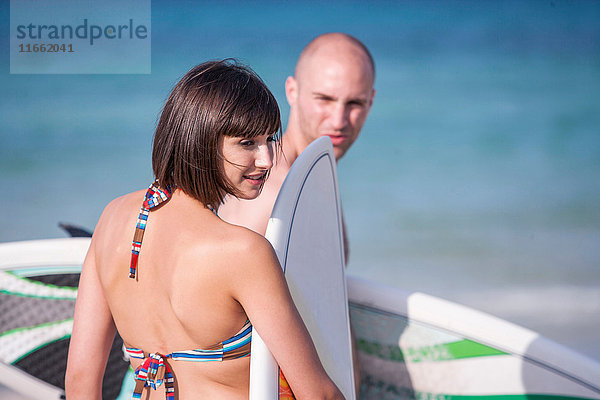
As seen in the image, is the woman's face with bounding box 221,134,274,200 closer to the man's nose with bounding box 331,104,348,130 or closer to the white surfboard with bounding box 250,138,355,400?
the white surfboard with bounding box 250,138,355,400

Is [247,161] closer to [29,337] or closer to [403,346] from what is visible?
[403,346]

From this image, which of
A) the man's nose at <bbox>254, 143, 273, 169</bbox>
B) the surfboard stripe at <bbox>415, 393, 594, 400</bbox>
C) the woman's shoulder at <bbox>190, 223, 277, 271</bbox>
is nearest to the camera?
the woman's shoulder at <bbox>190, 223, 277, 271</bbox>

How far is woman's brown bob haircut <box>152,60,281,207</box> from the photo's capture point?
89 centimetres

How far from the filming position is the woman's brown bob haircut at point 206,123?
0.89 metres

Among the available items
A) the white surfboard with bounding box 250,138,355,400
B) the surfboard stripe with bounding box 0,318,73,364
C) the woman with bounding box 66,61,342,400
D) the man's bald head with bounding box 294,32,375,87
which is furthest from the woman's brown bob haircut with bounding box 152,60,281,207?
the surfboard stripe with bounding box 0,318,73,364

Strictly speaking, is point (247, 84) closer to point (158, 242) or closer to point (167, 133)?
point (167, 133)

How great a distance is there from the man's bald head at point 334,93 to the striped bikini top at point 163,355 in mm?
1138

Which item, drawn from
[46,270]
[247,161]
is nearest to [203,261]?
[247,161]

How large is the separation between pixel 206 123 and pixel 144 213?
167 mm

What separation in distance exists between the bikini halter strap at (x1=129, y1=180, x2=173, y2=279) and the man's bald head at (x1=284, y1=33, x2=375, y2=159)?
1.13m

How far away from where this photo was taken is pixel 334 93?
78.6 inches

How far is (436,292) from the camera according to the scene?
5.26 metres

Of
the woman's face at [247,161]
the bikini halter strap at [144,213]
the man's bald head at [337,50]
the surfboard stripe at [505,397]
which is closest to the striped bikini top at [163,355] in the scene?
the bikini halter strap at [144,213]

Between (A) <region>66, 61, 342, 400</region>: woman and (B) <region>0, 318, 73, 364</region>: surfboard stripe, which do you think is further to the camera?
(B) <region>0, 318, 73, 364</region>: surfboard stripe
